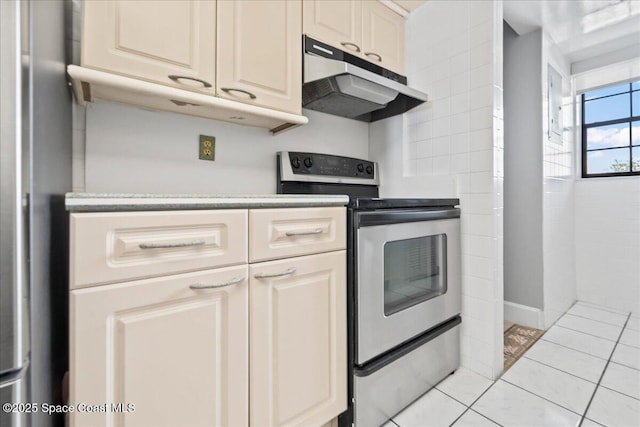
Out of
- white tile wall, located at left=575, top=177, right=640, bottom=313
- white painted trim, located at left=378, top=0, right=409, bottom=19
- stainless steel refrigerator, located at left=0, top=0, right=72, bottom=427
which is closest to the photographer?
stainless steel refrigerator, located at left=0, top=0, right=72, bottom=427

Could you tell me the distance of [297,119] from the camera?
1.36m

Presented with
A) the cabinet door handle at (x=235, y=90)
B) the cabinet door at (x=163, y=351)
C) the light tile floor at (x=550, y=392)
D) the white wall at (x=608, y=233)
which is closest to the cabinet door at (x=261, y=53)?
the cabinet door handle at (x=235, y=90)

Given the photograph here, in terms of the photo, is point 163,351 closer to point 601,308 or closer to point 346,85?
point 346,85

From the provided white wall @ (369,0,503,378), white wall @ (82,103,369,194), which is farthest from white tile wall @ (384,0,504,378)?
white wall @ (82,103,369,194)

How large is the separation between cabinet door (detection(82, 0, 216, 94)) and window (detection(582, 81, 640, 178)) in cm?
338

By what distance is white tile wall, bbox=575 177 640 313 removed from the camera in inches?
92.4

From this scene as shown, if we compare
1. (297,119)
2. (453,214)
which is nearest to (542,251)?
(453,214)

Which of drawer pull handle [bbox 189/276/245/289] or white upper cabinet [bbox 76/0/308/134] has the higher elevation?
white upper cabinet [bbox 76/0/308/134]

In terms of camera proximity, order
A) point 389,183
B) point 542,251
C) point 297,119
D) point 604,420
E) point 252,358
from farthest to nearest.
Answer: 1. point 542,251
2. point 389,183
3. point 297,119
4. point 604,420
5. point 252,358

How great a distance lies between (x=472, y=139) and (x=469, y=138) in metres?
0.02

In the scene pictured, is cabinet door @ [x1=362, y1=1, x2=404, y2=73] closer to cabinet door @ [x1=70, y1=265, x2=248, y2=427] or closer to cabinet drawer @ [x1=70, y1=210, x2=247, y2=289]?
cabinet drawer @ [x1=70, y1=210, x2=247, y2=289]

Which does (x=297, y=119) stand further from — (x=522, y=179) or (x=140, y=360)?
(x=522, y=179)

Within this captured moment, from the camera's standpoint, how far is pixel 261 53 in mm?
1241

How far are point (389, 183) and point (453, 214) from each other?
55cm
